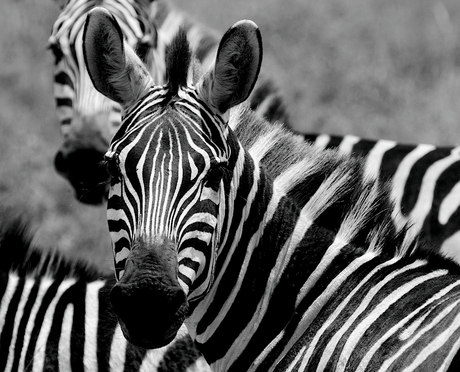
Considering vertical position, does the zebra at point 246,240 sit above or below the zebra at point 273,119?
below

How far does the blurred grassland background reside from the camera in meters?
11.7

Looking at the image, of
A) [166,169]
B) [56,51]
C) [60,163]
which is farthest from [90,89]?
[166,169]

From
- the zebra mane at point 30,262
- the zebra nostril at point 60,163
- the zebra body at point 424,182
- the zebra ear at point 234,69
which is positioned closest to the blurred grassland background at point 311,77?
the zebra nostril at point 60,163

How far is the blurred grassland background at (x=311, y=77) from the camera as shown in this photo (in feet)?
38.2

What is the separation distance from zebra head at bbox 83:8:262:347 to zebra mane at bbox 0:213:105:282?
1.39m

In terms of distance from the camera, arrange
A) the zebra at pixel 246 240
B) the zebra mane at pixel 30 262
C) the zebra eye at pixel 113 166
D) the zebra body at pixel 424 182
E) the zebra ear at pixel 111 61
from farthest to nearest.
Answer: the zebra body at pixel 424 182
the zebra mane at pixel 30 262
the zebra ear at pixel 111 61
the zebra eye at pixel 113 166
the zebra at pixel 246 240

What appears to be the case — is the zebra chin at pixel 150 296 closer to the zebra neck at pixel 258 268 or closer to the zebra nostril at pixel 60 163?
the zebra neck at pixel 258 268

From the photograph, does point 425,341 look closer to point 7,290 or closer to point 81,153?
point 7,290

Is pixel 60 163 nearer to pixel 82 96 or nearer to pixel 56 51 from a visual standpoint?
pixel 82 96

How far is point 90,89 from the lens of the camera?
270 inches

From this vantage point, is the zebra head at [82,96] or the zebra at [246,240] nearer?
the zebra at [246,240]

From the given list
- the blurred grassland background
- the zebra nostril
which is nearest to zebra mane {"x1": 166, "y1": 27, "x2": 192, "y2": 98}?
the zebra nostril

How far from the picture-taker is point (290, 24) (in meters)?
15.3

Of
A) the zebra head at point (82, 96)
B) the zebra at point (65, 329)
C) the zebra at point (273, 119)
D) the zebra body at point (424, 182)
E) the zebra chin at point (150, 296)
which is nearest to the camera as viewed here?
the zebra chin at point (150, 296)
